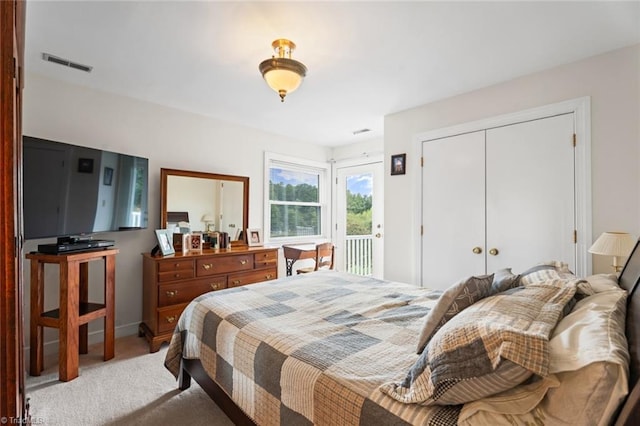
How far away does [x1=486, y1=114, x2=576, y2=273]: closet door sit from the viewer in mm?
2355

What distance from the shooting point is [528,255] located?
8.36 ft

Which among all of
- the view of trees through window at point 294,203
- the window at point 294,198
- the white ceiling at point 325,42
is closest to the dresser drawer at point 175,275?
the window at point 294,198

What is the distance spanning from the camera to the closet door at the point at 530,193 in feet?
7.73

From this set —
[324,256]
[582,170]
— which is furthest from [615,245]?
[324,256]

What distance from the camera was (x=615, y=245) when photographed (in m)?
1.84

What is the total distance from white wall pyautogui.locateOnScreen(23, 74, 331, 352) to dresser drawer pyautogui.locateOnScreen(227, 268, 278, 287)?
3.06 feet

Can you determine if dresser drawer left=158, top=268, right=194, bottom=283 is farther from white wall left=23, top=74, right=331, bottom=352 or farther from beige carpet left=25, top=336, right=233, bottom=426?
beige carpet left=25, top=336, right=233, bottom=426

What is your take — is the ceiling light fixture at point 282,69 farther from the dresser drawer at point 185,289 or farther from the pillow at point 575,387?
the dresser drawer at point 185,289

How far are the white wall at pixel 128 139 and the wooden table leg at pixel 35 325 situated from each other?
38cm

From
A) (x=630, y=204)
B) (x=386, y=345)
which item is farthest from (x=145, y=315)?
(x=630, y=204)

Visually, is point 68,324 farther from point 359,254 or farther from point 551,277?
point 359,254

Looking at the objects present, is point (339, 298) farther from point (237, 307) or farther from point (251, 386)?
point (251, 386)

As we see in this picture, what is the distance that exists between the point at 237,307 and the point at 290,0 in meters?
1.76

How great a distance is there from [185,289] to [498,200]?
10.0ft
